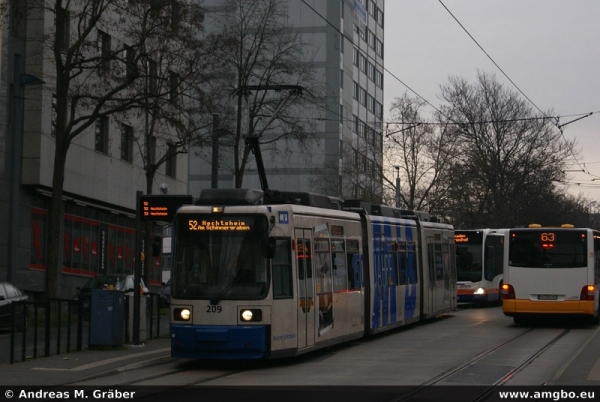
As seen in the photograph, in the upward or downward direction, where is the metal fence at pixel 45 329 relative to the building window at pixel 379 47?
downward

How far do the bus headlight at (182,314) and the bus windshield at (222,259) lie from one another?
0.22 metres

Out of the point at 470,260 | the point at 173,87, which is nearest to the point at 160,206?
the point at 173,87

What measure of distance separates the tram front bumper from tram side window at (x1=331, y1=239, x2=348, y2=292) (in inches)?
138

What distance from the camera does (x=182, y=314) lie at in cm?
1677

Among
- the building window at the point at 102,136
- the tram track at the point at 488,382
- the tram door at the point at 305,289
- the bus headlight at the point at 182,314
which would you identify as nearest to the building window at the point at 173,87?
the tram door at the point at 305,289

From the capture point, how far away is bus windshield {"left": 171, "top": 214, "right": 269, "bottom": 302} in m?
16.6

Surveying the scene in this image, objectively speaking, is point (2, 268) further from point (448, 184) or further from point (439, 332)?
point (448, 184)

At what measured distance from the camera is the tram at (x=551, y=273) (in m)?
26.1

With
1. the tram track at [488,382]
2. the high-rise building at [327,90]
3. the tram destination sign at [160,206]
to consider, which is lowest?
the tram track at [488,382]

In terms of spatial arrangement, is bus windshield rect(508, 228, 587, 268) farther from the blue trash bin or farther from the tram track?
the blue trash bin

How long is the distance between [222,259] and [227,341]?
1.39 meters

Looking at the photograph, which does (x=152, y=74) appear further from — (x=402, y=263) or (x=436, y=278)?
(x=402, y=263)

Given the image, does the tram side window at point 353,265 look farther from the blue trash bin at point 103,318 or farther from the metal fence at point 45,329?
the blue trash bin at point 103,318

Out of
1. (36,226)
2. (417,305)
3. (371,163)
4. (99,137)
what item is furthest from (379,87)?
(417,305)
